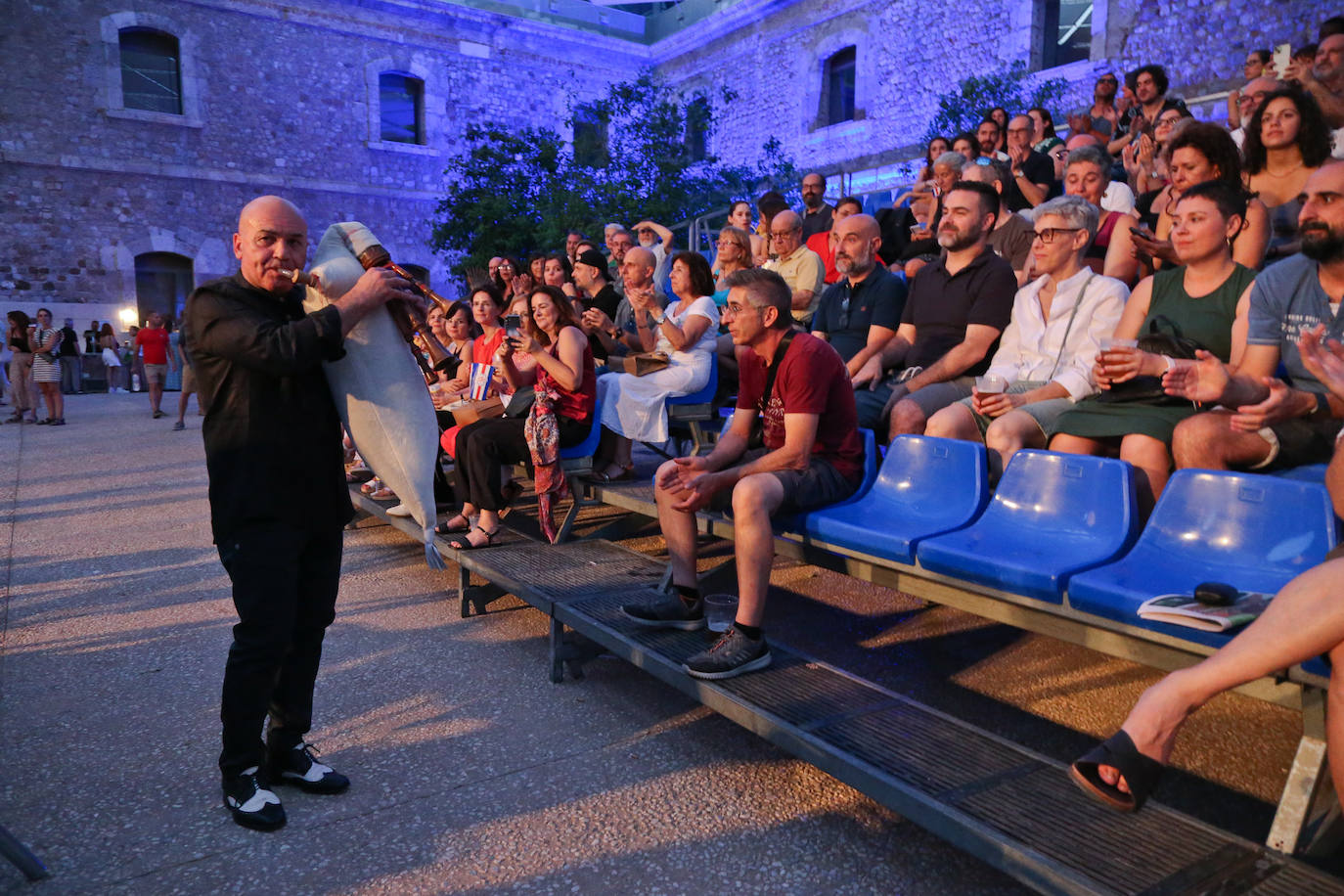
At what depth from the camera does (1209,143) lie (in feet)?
12.9

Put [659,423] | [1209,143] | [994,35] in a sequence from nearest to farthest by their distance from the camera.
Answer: [1209,143] → [659,423] → [994,35]

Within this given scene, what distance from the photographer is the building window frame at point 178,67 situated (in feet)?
61.2

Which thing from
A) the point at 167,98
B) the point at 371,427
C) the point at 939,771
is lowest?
the point at 939,771

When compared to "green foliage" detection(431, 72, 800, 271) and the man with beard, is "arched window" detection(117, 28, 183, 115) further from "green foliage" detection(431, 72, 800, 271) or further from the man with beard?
the man with beard

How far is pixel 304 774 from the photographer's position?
273 cm

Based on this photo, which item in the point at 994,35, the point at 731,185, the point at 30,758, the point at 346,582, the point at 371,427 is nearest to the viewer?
the point at 371,427

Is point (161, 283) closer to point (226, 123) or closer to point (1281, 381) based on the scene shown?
point (226, 123)

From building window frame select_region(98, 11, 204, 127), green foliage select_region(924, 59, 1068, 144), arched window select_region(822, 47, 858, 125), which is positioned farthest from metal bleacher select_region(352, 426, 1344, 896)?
building window frame select_region(98, 11, 204, 127)

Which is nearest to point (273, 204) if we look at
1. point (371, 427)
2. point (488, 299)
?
point (371, 427)

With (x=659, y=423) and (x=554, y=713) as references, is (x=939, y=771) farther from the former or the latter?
(x=659, y=423)

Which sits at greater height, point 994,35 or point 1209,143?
point 994,35

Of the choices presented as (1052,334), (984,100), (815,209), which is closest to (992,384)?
(1052,334)

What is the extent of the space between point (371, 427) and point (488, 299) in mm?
3617

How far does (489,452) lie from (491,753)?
6.99 ft
